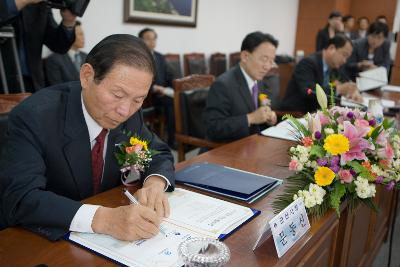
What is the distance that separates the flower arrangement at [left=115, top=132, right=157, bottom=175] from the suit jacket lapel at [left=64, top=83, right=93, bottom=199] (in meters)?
0.10

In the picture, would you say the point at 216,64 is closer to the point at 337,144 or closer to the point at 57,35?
the point at 57,35

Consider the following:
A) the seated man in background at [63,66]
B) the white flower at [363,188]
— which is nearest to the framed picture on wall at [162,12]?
the seated man in background at [63,66]

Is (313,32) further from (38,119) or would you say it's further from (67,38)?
(38,119)

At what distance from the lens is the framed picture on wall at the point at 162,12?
4512 mm

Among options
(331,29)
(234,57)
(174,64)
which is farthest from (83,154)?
(331,29)

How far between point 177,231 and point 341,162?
53 centimetres

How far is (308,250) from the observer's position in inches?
41.8

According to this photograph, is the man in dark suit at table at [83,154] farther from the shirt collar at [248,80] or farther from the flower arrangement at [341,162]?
the shirt collar at [248,80]

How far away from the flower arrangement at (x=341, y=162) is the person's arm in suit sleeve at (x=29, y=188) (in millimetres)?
615

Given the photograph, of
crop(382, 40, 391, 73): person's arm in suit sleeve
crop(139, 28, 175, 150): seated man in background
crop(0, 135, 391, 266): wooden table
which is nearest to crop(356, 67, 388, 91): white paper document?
crop(382, 40, 391, 73): person's arm in suit sleeve

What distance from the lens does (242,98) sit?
7.86 feet

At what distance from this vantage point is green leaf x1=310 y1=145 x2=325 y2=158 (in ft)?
3.89

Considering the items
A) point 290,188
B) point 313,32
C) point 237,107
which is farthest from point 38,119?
point 313,32

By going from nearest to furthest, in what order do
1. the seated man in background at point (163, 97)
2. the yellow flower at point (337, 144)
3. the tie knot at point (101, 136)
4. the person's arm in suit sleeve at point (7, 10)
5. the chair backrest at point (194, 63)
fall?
the yellow flower at point (337, 144), the tie knot at point (101, 136), the person's arm in suit sleeve at point (7, 10), the seated man in background at point (163, 97), the chair backrest at point (194, 63)
